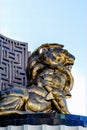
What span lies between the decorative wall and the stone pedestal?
9.20 feet

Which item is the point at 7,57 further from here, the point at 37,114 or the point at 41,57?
the point at 37,114

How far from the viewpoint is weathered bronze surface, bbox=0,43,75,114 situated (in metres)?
14.2

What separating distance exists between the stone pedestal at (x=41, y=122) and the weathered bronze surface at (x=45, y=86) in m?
0.26

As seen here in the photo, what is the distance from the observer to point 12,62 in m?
17.0

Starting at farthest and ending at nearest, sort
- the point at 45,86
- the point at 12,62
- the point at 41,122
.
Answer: the point at 12,62 → the point at 45,86 → the point at 41,122

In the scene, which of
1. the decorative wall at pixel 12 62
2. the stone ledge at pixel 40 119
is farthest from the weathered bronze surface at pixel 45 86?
A: the decorative wall at pixel 12 62

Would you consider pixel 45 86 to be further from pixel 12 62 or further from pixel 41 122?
pixel 12 62

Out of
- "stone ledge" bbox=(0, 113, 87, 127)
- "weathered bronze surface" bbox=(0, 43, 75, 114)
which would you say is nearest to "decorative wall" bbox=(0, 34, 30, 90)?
"weathered bronze surface" bbox=(0, 43, 75, 114)

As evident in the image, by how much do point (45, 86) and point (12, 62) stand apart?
2.46 m

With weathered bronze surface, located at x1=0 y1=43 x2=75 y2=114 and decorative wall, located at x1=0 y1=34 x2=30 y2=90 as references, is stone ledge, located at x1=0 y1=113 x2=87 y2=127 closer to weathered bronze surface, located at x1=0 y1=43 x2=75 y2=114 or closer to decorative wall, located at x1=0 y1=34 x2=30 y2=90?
weathered bronze surface, located at x1=0 y1=43 x2=75 y2=114

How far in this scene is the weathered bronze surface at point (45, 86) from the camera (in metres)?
14.2

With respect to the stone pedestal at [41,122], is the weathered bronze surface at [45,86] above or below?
above

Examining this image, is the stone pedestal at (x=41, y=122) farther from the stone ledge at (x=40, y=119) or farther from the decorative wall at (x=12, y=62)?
the decorative wall at (x=12, y=62)

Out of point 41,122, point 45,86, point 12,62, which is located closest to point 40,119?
point 41,122
